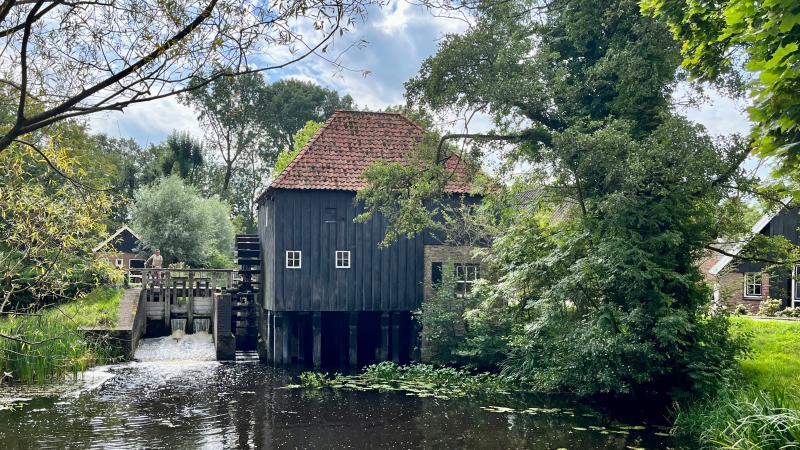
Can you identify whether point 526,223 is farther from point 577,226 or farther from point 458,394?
point 458,394

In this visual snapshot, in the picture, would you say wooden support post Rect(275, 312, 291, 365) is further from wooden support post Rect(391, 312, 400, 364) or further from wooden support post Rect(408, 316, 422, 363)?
wooden support post Rect(408, 316, 422, 363)

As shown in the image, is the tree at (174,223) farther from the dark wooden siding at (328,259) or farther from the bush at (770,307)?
the bush at (770,307)

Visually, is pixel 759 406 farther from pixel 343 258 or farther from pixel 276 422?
pixel 343 258

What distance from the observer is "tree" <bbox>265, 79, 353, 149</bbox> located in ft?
135

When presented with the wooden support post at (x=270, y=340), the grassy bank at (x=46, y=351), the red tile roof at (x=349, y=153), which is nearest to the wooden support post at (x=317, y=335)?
the wooden support post at (x=270, y=340)

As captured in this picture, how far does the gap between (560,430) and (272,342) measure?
10428 mm

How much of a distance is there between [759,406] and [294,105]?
35413mm

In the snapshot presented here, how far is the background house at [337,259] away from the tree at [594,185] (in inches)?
181

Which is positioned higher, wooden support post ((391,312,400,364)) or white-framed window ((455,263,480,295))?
white-framed window ((455,263,480,295))

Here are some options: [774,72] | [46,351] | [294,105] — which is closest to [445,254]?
[46,351]

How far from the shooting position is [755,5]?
644 cm

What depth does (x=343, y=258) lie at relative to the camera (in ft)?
61.3

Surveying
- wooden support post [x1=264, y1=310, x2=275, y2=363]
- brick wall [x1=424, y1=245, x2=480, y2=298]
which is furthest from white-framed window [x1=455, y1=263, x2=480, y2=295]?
wooden support post [x1=264, y1=310, x2=275, y2=363]

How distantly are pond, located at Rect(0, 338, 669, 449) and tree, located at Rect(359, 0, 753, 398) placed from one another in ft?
3.40
